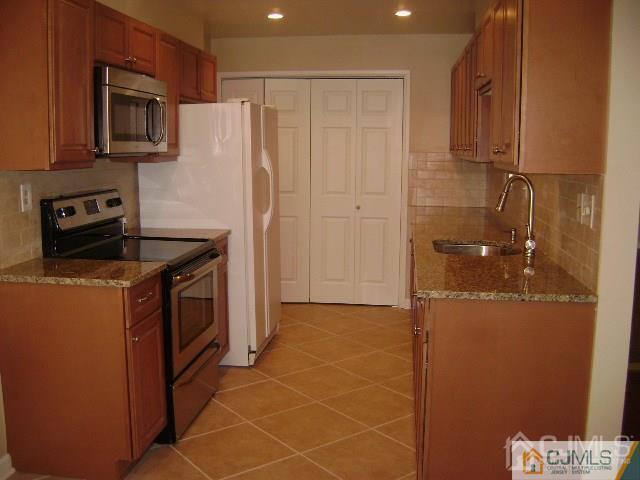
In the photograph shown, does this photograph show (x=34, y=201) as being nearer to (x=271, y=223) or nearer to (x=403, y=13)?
(x=271, y=223)

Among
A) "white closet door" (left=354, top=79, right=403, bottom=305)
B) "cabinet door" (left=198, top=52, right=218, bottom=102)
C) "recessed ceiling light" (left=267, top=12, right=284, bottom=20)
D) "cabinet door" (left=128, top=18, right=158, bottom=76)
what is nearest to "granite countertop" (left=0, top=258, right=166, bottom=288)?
"cabinet door" (left=128, top=18, right=158, bottom=76)

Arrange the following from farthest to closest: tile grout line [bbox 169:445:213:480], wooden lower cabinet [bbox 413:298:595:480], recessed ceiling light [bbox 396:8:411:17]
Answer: recessed ceiling light [bbox 396:8:411:17], tile grout line [bbox 169:445:213:480], wooden lower cabinet [bbox 413:298:595:480]

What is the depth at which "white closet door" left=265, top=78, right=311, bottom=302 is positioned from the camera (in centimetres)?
557

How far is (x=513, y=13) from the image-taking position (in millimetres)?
2436

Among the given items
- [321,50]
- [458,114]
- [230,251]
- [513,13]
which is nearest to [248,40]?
[321,50]

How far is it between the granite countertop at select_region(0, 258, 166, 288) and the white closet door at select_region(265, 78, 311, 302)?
9.48 ft

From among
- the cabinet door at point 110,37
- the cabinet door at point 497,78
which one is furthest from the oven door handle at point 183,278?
the cabinet door at point 497,78

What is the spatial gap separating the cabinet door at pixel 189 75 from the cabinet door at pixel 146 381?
5.49 feet

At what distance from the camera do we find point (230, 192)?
12.8ft

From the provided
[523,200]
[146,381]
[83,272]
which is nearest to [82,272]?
[83,272]

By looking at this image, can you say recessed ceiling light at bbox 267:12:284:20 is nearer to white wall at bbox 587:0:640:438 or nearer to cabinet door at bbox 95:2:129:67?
cabinet door at bbox 95:2:129:67

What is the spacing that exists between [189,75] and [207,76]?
1.10 ft

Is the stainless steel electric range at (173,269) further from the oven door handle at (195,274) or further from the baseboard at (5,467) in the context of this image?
the baseboard at (5,467)

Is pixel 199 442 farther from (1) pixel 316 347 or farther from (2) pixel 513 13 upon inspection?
(2) pixel 513 13
